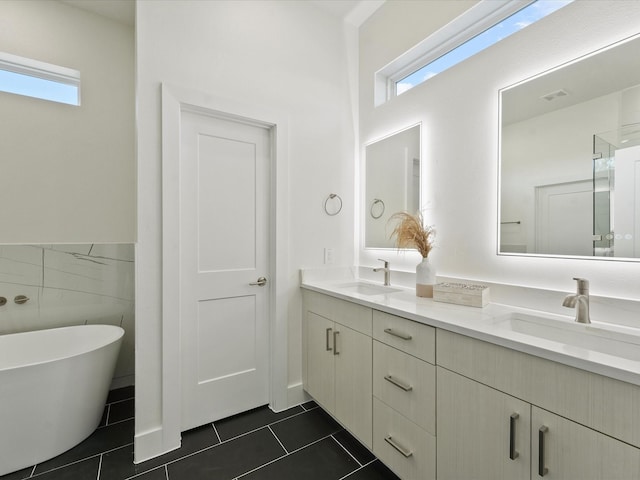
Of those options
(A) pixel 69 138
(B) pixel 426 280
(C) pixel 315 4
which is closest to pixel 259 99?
(C) pixel 315 4

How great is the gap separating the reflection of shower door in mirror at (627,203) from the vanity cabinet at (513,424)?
0.71m

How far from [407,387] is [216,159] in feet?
5.73

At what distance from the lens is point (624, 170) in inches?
48.3

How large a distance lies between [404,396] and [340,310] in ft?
1.96

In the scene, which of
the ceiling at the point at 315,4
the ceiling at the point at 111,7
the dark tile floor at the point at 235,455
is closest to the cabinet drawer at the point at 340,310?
the dark tile floor at the point at 235,455

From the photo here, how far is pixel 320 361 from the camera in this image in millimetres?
2045

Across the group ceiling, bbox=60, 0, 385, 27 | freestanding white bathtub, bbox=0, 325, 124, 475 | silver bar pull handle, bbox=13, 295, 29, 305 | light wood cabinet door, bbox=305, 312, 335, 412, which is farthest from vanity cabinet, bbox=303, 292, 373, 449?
ceiling, bbox=60, 0, 385, 27

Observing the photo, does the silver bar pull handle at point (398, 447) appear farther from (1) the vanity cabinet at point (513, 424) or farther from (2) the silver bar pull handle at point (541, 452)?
(2) the silver bar pull handle at point (541, 452)

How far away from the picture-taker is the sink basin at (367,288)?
216 cm

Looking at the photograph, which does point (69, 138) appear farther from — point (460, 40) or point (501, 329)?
point (501, 329)

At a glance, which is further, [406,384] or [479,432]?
[406,384]

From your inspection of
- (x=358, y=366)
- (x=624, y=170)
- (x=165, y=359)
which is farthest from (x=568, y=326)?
(x=165, y=359)

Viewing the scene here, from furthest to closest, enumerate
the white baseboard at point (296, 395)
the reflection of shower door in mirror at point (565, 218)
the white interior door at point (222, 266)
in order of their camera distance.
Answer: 1. the white baseboard at point (296, 395)
2. the white interior door at point (222, 266)
3. the reflection of shower door in mirror at point (565, 218)

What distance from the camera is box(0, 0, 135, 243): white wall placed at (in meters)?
2.13
